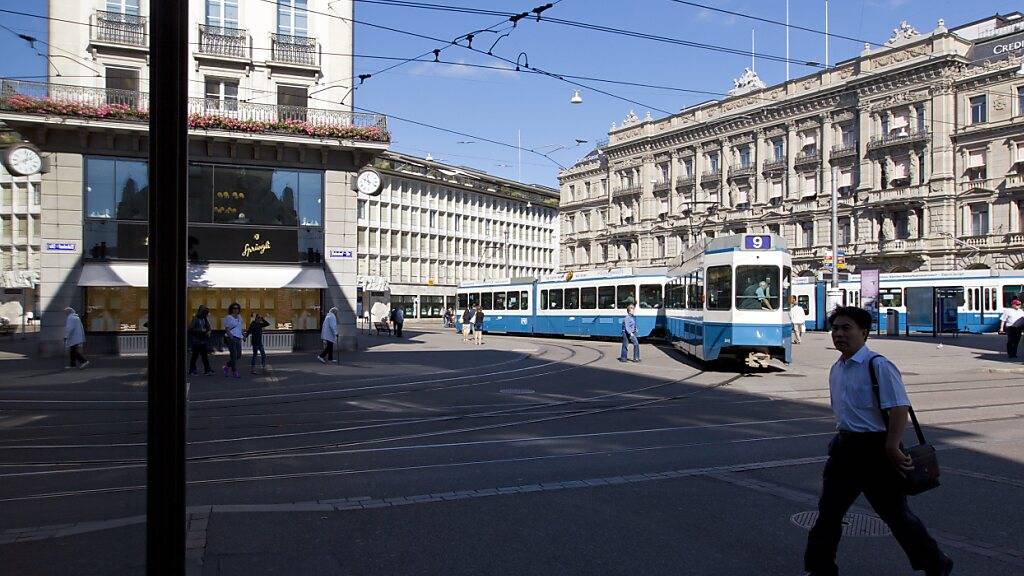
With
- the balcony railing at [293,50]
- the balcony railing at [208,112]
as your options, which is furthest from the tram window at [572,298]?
the balcony railing at [293,50]

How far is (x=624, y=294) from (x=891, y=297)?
59.2 ft

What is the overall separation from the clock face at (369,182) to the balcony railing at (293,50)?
4028 mm

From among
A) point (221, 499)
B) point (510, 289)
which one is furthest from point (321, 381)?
point (510, 289)

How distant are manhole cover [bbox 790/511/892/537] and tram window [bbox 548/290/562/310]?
35.5 m

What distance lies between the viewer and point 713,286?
20.9m

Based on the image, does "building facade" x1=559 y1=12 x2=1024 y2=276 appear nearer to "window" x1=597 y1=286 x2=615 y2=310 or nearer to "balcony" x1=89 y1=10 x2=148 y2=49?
"window" x1=597 y1=286 x2=615 y2=310

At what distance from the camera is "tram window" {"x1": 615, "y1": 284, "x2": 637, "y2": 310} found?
123ft

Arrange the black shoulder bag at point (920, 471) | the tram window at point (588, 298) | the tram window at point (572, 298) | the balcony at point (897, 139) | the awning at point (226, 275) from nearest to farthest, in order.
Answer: the black shoulder bag at point (920, 471) → the awning at point (226, 275) → the tram window at point (588, 298) → the tram window at point (572, 298) → the balcony at point (897, 139)

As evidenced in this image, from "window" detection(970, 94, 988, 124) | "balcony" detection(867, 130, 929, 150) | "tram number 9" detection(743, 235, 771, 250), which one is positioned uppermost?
"window" detection(970, 94, 988, 124)

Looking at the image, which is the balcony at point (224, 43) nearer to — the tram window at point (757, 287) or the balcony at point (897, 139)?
the tram window at point (757, 287)

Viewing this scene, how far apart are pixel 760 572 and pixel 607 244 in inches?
3278

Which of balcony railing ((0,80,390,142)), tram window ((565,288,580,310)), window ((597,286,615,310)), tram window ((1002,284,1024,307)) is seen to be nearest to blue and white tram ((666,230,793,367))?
balcony railing ((0,80,390,142))

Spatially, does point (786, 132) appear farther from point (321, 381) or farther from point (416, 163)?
point (321, 381)

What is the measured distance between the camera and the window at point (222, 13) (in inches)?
1061
